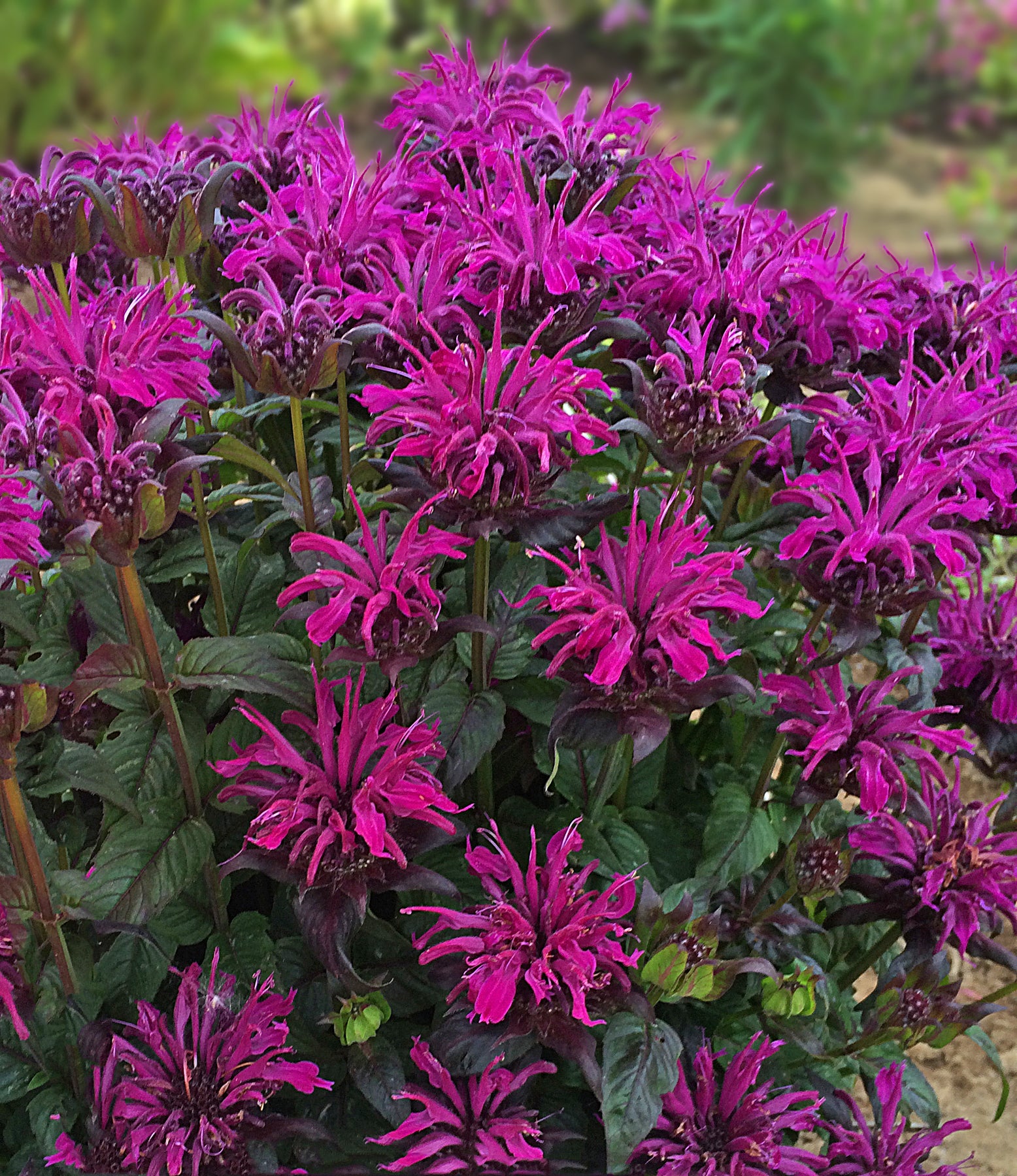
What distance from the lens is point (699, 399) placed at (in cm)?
79

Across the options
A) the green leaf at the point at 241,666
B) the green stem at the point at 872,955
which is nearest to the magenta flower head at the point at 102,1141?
the green leaf at the point at 241,666

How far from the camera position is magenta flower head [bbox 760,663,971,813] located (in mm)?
Answer: 818

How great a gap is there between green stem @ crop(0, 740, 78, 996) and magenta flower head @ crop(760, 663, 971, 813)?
0.48 metres

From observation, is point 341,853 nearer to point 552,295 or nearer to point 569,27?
point 552,295

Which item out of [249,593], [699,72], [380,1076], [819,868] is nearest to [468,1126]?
[380,1076]

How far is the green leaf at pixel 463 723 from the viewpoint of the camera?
2.63 feet

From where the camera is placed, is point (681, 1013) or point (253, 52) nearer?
point (681, 1013)

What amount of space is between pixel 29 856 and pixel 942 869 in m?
0.63

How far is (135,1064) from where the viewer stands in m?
0.76

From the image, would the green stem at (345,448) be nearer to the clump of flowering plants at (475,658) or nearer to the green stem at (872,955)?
the clump of flowering plants at (475,658)

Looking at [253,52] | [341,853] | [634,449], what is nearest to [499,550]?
[634,449]

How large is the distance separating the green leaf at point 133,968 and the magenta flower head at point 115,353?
38 centimetres

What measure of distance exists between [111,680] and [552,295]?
382 millimetres

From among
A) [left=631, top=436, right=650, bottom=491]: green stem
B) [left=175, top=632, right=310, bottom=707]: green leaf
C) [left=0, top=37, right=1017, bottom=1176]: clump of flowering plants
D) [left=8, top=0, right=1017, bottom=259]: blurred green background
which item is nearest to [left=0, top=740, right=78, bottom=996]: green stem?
[left=0, top=37, right=1017, bottom=1176]: clump of flowering plants
